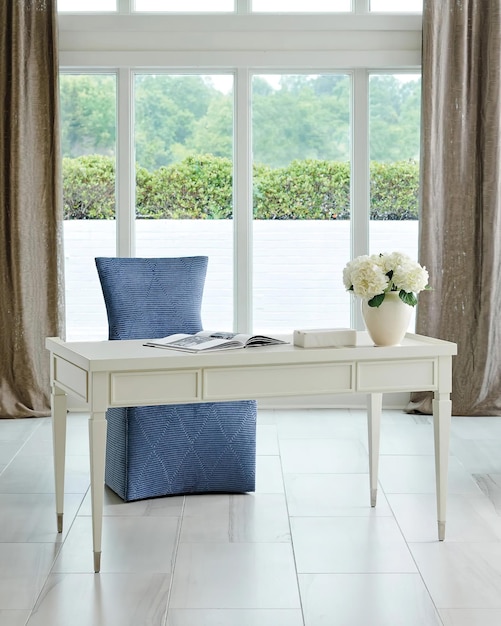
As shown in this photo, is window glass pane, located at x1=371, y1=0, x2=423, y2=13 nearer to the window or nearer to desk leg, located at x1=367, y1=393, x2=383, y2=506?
the window

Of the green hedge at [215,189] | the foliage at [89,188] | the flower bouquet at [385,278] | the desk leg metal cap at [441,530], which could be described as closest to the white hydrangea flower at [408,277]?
the flower bouquet at [385,278]

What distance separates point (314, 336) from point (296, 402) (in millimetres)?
2651

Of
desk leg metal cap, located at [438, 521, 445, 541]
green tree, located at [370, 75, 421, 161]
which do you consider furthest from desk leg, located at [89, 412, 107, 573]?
green tree, located at [370, 75, 421, 161]

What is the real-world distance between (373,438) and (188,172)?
8.45 feet

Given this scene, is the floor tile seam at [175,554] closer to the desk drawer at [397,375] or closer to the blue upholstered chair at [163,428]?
the blue upholstered chair at [163,428]

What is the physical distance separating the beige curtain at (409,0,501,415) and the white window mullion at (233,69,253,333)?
3.49 ft

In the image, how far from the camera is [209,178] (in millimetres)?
5660

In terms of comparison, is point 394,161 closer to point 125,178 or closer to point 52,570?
point 125,178

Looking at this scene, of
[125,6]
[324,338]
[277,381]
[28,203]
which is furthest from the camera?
[125,6]

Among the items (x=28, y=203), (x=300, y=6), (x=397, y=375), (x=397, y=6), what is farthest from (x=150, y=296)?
(x=397, y=6)

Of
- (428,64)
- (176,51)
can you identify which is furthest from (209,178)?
(428,64)

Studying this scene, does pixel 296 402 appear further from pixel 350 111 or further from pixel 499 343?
pixel 350 111

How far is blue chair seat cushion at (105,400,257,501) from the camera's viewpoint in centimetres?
367

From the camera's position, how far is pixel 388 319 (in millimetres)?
3139
